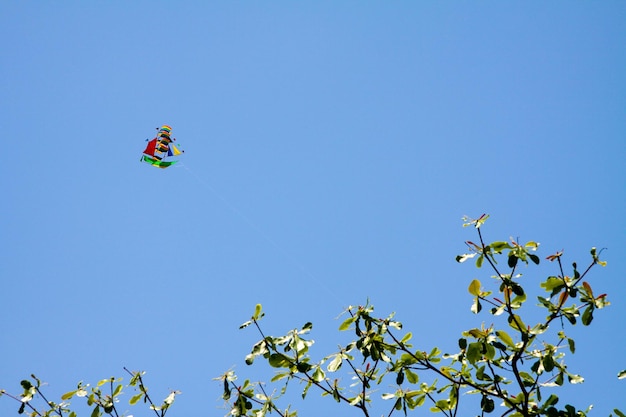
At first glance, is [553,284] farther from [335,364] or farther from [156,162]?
[156,162]

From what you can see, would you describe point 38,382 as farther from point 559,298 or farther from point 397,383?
point 559,298

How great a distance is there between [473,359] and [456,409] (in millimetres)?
594

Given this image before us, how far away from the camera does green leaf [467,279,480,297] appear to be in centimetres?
384

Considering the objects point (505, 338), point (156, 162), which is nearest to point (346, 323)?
point (505, 338)

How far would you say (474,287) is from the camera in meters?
3.85

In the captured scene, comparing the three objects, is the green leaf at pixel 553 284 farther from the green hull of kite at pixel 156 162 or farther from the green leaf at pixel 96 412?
the green hull of kite at pixel 156 162

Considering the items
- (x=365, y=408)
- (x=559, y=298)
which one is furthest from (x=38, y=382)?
(x=559, y=298)

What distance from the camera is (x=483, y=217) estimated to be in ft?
12.6

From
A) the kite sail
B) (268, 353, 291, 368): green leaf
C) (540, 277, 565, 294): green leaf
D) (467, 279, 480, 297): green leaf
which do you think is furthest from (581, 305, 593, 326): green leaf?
the kite sail

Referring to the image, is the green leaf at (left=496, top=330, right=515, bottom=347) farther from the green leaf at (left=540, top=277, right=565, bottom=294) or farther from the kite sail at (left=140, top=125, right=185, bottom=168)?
the kite sail at (left=140, top=125, right=185, bottom=168)

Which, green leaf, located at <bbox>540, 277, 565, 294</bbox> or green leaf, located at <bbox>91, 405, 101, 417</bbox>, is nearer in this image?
green leaf, located at <bbox>540, 277, 565, 294</bbox>

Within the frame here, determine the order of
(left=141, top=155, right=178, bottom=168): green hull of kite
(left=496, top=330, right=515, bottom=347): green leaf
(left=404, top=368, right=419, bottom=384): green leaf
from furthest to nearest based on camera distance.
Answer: (left=141, top=155, right=178, bottom=168): green hull of kite
(left=404, top=368, right=419, bottom=384): green leaf
(left=496, top=330, right=515, bottom=347): green leaf

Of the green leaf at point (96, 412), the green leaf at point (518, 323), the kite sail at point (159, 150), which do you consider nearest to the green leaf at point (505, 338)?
the green leaf at point (518, 323)

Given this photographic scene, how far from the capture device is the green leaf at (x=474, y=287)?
3.84m
